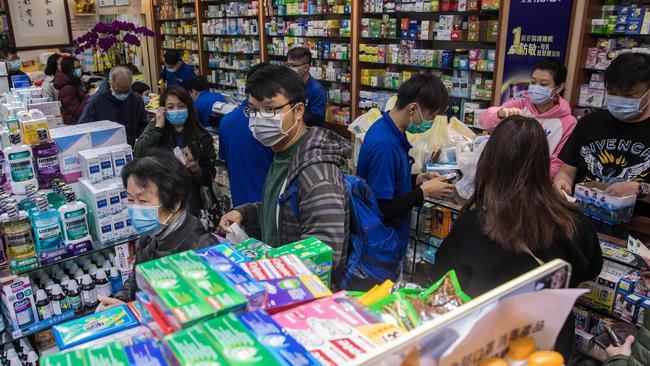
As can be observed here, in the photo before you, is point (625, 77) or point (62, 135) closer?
point (625, 77)

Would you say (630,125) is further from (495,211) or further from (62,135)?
(62,135)

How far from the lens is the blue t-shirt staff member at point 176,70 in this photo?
7.99m

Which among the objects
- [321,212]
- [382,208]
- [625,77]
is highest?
[625,77]

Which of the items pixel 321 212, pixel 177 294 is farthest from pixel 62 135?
pixel 177 294

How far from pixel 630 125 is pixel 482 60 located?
10.4 feet

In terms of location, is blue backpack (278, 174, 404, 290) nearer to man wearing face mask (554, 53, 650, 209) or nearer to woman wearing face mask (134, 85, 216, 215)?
man wearing face mask (554, 53, 650, 209)

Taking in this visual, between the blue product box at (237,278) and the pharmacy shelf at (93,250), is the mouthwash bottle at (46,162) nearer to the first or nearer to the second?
the pharmacy shelf at (93,250)

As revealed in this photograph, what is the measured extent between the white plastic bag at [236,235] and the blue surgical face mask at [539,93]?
245 centimetres

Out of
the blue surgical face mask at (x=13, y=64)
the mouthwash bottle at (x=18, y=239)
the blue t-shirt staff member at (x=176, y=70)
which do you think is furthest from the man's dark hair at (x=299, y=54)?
the blue surgical face mask at (x=13, y=64)

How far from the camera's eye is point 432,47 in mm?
6574

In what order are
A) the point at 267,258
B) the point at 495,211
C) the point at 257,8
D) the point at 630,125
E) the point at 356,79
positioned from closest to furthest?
the point at 267,258
the point at 495,211
the point at 630,125
the point at 356,79
the point at 257,8

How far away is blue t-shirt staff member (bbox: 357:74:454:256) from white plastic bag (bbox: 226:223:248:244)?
29.2 inches

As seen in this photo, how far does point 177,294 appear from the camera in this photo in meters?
0.98

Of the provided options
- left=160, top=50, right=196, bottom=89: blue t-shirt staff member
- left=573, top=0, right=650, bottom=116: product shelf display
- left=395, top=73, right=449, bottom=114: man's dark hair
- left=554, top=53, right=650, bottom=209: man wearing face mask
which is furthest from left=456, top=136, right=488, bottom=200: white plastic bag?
left=160, top=50, right=196, bottom=89: blue t-shirt staff member
